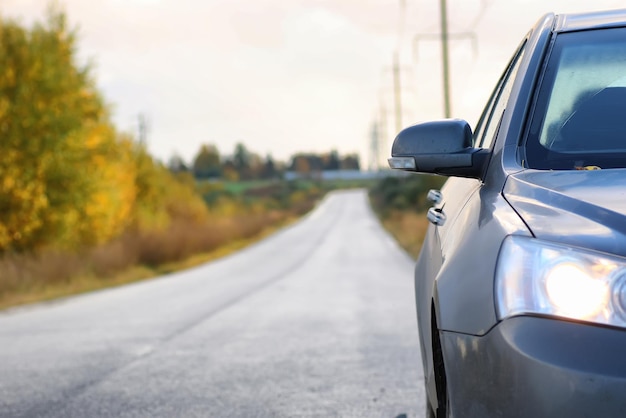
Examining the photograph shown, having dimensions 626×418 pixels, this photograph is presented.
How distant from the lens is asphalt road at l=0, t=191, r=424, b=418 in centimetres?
641

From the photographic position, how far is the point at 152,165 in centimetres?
5859

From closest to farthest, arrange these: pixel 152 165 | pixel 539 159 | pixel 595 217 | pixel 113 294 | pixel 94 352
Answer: pixel 595 217, pixel 539 159, pixel 94 352, pixel 113 294, pixel 152 165

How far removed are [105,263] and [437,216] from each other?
26290mm

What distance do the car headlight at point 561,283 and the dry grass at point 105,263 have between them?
62.0ft

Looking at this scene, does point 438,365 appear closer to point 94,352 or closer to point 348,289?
point 94,352

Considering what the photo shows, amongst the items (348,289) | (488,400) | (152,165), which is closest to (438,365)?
(488,400)

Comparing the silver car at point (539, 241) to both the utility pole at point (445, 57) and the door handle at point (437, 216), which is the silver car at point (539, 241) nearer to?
the door handle at point (437, 216)

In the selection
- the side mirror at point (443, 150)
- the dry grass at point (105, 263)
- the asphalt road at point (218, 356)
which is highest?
the side mirror at point (443, 150)

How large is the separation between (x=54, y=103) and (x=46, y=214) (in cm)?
286

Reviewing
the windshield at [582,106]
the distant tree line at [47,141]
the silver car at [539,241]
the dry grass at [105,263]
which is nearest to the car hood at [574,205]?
the silver car at [539,241]

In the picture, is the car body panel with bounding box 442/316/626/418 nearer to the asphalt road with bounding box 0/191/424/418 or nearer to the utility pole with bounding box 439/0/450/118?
the asphalt road with bounding box 0/191/424/418

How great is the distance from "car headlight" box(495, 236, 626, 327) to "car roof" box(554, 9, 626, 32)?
157cm

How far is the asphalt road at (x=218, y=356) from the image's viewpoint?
641 centimetres

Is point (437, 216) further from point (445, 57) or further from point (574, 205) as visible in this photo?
point (445, 57)
